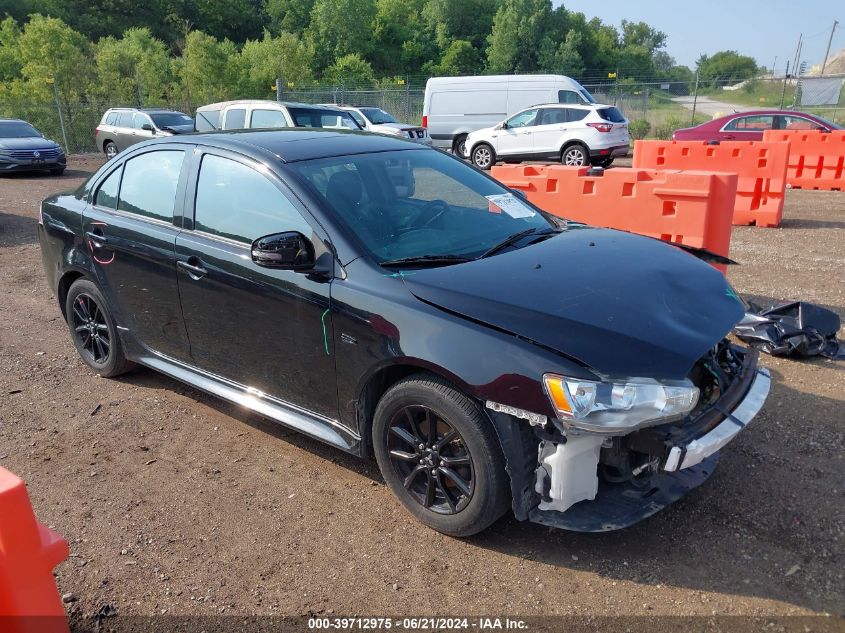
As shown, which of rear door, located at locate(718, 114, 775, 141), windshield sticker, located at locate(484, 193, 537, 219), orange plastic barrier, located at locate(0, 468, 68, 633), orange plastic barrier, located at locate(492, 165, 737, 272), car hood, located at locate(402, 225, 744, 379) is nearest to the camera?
orange plastic barrier, located at locate(0, 468, 68, 633)

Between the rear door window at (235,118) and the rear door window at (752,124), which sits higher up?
the rear door window at (235,118)

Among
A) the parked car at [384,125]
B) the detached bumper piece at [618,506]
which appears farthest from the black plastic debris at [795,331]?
the parked car at [384,125]

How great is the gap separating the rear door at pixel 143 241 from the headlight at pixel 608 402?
246 centimetres

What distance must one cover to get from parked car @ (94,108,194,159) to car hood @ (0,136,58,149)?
1.64m

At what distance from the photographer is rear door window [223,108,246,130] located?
14.0 m

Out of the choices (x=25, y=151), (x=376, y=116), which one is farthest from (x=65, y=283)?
(x=376, y=116)

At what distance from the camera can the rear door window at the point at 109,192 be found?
4559 mm

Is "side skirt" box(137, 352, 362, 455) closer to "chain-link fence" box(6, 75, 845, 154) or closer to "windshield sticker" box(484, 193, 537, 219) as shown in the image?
"windshield sticker" box(484, 193, 537, 219)

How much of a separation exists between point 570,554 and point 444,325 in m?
1.17

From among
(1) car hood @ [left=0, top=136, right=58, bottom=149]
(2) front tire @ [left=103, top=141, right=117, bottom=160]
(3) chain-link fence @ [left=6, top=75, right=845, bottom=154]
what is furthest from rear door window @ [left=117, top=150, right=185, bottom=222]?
(3) chain-link fence @ [left=6, top=75, right=845, bottom=154]

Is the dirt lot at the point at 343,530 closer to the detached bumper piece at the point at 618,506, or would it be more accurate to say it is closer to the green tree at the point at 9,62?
the detached bumper piece at the point at 618,506

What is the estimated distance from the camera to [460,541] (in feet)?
10.1

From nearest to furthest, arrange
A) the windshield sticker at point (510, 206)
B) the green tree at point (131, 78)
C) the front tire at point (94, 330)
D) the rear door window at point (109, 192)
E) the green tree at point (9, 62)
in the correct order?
the windshield sticker at point (510, 206), the rear door window at point (109, 192), the front tire at point (94, 330), the green tree at point (131, 78), the green tree at point (9, 62)

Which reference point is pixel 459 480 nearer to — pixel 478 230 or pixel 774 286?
pixel 478 230
